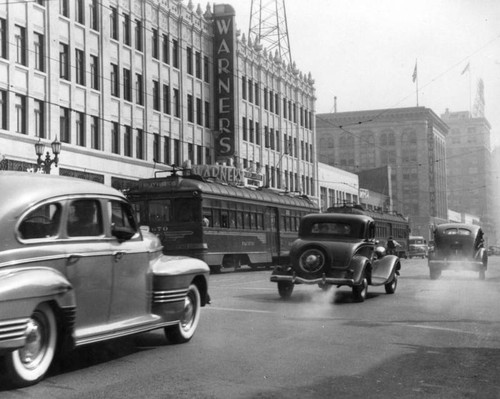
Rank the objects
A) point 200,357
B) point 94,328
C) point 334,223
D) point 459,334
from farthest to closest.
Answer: point 334,223, point 459,334, point 200,357, point 94,328

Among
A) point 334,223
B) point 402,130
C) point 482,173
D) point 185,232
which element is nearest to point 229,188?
point 185,232

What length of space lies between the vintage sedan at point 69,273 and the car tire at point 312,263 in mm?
6358

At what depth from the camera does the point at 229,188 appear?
86.6 ft

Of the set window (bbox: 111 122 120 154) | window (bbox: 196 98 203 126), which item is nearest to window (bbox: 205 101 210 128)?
window (bbox: 196 98 203 126)

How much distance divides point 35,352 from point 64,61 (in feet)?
96.0

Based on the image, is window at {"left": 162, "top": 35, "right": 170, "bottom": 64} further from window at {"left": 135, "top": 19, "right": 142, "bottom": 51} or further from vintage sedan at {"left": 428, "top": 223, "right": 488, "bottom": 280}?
vintage sedan at {"left": 428, "top": 223, "right": 488, "bottom": 280}

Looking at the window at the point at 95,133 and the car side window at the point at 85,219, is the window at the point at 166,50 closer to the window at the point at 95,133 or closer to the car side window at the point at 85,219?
the window at the point at 95,133

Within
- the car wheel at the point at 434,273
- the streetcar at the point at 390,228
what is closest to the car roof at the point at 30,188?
the car wheel at the point at 434,273

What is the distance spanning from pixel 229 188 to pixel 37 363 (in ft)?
67.6

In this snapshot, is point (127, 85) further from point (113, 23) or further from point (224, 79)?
point (224, 79)

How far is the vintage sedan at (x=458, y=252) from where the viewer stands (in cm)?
2341

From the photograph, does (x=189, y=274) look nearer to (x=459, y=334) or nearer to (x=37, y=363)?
(x=37, y=363)

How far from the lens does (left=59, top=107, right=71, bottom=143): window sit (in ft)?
107

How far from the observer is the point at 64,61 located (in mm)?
33219
